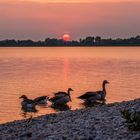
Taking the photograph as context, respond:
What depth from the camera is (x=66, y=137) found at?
1217cm

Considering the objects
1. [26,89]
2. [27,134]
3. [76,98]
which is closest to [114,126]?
[27,134]

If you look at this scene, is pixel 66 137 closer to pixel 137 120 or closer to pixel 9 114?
pixel 137 120

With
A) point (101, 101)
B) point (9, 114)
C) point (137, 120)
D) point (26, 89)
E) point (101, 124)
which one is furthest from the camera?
point (26, 89)

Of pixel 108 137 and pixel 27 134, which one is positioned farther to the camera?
pixel 27 134

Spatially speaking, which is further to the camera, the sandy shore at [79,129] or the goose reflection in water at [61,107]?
the goose reflection in water at [61,107]

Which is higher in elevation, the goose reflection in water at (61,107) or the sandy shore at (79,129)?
the sandy shore at (79,129)

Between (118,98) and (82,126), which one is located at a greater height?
(82,126)

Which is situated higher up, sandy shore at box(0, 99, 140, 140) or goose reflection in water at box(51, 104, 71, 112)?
sandy shore at box(0, 99, 140, 140)

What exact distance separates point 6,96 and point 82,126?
1092 inches

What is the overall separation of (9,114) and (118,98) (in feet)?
34.3

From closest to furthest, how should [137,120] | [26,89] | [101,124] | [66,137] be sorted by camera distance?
[137,120] → [66,137] → [101,124] → [26,89]

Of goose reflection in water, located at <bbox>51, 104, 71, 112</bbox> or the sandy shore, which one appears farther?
goose reflection in water, located at <bbox>51, 104, 71, 112</bbox>

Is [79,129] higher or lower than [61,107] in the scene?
higher

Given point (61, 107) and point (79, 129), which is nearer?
point (79, 129)
